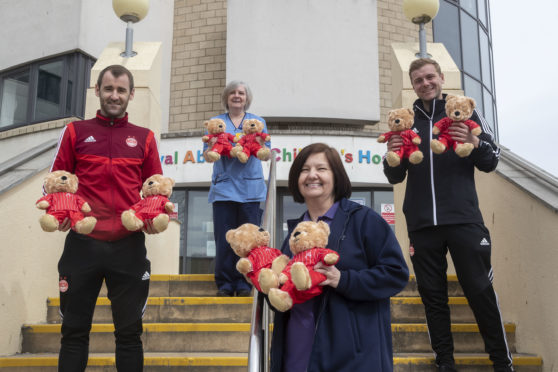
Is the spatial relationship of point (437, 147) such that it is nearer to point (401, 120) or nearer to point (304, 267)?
point (401, 120)

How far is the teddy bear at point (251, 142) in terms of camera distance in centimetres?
402

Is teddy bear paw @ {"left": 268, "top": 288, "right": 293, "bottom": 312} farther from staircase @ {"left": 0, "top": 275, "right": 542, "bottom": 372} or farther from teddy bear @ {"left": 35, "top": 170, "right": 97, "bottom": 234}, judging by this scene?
staircase @ {"left": 0, "top": 275, "right": 542, "bottom": 372}

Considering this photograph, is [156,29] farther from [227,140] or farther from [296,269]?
[296,269]

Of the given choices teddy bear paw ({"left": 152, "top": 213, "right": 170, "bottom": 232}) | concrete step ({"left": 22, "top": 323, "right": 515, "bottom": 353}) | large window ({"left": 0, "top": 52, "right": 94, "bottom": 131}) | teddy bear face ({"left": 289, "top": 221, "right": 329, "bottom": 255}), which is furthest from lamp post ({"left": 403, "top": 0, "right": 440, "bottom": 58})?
large window ({"left": 0, "top": 52, "right": 94, "bottom": 131})

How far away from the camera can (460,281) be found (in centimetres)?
304

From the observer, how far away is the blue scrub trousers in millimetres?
4113

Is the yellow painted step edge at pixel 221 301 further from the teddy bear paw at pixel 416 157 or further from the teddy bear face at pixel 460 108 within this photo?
the teddy bear face at pixel 460 108

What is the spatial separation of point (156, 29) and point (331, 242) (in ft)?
37.7

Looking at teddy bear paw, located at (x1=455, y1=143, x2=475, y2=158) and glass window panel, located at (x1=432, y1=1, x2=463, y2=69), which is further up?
glass window panel, located at (x1=432, y1=1, x2=463, y2=69)

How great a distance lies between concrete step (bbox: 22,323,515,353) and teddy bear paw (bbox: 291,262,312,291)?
203 cm

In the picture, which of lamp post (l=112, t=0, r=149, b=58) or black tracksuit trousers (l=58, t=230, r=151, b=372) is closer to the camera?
black tracksuit trousers (l=58, t=230, r=151, b=372)

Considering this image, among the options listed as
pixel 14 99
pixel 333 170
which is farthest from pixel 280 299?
pixel 14 99

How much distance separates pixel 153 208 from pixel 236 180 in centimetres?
160

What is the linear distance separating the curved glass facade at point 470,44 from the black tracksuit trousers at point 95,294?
11956 mm
